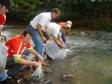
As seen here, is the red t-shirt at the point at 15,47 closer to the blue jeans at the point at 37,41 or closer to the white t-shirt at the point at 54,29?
the blue jeans at the point at 37,41

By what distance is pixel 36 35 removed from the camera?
24.3 feet

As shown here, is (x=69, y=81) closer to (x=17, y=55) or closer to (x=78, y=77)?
(x=78, y=77)

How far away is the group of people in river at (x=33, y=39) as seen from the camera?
5475 millimetres

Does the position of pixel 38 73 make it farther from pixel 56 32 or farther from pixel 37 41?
pixel 56 32

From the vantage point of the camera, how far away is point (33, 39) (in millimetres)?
7473

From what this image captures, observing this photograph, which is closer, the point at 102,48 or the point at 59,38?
the point at 59,38

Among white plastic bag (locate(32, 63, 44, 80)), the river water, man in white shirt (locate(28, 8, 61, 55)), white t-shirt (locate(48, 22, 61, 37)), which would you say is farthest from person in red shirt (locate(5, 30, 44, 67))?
white t-shirt (locate(48, 22, 61, 37))

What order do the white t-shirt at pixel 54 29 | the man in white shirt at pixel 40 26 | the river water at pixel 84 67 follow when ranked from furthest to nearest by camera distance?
1. the white t-shirt at pixel 54 29
2. the man in white shirt at pixel 40 26
3. the river water at pixel 84 67

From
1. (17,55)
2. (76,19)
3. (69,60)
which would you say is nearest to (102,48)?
(69,60)

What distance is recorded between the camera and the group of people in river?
548cm

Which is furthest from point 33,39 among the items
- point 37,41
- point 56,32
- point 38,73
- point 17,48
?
point 17,48

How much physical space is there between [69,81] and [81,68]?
1.26 m

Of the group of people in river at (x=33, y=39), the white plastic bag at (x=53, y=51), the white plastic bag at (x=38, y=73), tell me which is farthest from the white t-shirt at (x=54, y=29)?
the white plastic bag at (x=38, y=73)

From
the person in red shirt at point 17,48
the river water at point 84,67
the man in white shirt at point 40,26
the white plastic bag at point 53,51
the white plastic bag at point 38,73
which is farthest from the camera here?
the white plastic bag at point 53,51
